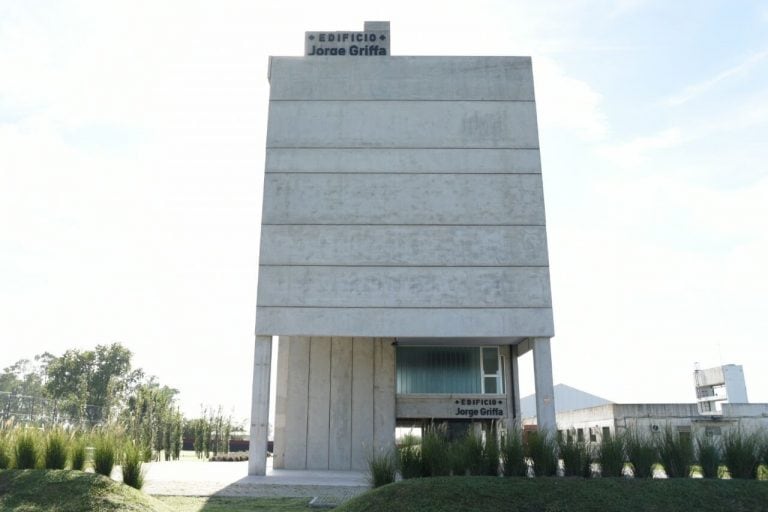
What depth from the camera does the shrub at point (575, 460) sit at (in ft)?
36.4

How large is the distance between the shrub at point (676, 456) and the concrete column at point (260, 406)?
1254 centimetres

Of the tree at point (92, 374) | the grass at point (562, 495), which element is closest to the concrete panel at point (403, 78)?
the grass at point (562, 495)

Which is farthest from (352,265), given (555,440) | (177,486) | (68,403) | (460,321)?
(68,403)

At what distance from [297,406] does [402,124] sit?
11942 mm

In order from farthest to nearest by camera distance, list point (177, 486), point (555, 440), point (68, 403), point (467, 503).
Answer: point (68, 403)
point (177, 486)
point (555, 440)
point (467, 503)

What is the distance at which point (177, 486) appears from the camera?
15.1m

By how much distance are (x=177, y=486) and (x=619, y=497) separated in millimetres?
10690

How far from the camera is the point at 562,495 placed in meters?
9.77

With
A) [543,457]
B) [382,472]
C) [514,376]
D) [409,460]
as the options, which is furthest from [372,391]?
[543,457]

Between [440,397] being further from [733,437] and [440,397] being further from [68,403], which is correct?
[68,403]

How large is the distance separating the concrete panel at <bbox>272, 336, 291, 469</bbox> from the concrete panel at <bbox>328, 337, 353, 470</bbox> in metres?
1.91

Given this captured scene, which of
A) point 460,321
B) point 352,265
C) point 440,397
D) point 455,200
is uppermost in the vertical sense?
point 455,200

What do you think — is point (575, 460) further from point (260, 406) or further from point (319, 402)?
point (319, 402)

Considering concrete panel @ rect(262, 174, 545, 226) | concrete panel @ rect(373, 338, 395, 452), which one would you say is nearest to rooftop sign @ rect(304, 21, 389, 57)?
concrete panel @ rect(262, 174, 545, 226)
